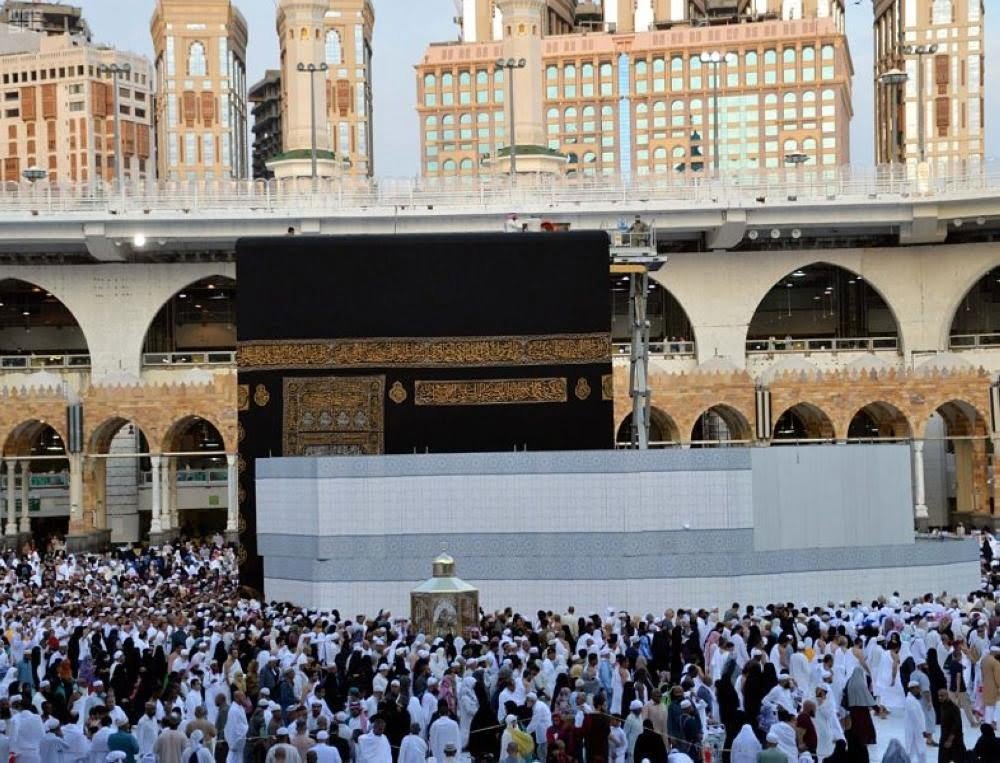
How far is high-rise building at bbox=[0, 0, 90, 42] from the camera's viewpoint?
111062 millimetres

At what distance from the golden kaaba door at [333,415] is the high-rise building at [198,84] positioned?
59736mm

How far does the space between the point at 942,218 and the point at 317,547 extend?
1970 centimetres

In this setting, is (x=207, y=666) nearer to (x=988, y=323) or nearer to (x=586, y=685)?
(x=586, y=685)

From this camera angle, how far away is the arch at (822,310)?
1587 inches

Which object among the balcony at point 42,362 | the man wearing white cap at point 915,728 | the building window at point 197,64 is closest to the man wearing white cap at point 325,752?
the man wearing white cap at point 915,728

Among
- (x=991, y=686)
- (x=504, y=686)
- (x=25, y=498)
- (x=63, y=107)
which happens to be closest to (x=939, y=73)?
(x=63, y=107)

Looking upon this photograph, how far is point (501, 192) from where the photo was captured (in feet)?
114

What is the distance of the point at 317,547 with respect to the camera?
63.1 ft

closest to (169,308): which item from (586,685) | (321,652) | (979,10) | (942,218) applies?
(942,218)

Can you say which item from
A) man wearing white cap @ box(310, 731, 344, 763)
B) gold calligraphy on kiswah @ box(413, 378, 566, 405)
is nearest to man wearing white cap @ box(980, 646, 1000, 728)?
man wearing white cap @ box(310, 731, 344, 763)

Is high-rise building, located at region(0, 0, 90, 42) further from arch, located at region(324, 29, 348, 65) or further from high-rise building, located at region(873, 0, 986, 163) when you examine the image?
high-rise building, located at region(873, 0, 986, 163)

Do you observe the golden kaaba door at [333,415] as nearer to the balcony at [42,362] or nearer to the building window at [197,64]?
the balcony at [42,362]

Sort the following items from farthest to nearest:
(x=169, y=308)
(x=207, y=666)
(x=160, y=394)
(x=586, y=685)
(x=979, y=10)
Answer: (x=979, y=10)
(x=169, y=308)
(x=160, y=394)
(x=207, y=666)
(x=586, y=685)

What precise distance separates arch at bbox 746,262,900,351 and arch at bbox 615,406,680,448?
3870 millimetres
